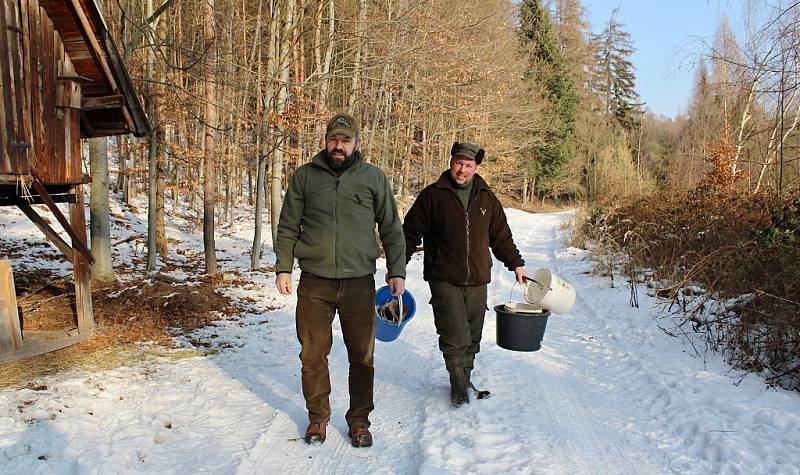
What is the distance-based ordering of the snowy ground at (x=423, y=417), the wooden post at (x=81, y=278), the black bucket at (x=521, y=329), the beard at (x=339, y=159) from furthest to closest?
1. the wooden post at (x=81, y=278)
2. the black bucket at (x=521, y=329)
3. the beard at (x=339, y=159)
4. the snowy ground at (x=423, y=417)

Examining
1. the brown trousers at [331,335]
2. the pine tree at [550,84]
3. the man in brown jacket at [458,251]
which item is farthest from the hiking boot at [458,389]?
the pine tree at [550,84]

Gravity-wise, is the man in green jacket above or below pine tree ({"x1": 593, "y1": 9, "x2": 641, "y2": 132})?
below

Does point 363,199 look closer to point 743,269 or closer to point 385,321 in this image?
point 385,321

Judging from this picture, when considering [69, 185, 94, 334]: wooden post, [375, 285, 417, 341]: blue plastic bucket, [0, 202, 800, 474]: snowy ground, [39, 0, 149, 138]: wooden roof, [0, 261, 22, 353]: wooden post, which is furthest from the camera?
[69, 185, 94, 334]: wooden post

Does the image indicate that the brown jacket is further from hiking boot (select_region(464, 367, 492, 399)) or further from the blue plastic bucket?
hiking boot (select_region(464, 367, 492, 399))

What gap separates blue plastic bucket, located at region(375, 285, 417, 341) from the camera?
4387mm

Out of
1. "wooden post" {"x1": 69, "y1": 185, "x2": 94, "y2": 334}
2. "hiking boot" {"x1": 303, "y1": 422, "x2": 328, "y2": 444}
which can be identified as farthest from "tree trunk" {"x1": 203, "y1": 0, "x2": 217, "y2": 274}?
"hiking boot" {"x1": 303, "y1": 422, "x2": 328, "y2": 444}

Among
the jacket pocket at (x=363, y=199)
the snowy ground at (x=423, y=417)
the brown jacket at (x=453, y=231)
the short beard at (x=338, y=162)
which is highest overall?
the short beard at (x=338, y=162)

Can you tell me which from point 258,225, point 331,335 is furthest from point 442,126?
point 331,335

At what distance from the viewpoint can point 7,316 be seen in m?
5.39

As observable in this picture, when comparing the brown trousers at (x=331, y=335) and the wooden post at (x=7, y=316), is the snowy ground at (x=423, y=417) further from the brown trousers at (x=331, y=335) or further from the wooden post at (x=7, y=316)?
the wooden post at (x=7, y=316)

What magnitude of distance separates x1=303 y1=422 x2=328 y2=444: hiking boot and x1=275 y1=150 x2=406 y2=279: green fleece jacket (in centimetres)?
104

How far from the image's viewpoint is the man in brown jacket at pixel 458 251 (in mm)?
4422

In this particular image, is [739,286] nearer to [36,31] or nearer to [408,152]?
[36,31]
